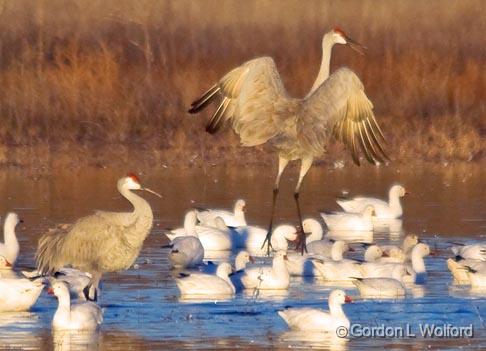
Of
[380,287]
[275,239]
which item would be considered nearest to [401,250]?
[275,239]

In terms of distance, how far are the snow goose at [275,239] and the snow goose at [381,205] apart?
7.85 ft

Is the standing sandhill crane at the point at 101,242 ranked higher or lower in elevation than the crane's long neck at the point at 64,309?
higher

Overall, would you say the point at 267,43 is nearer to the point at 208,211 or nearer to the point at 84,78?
the point at 84,78

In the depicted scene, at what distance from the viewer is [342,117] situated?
560 inches

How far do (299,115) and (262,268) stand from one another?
150 cm

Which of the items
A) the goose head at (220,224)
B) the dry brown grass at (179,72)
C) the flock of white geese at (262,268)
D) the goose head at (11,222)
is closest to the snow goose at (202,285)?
the flock of white geese at (262,268)

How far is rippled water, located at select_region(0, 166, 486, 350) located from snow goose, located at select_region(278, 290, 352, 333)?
10 centimetres

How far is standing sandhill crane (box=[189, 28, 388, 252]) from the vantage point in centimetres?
1409

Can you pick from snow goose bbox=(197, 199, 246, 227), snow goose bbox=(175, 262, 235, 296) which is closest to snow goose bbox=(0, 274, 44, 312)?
snow goose bbox=(175, 262, 235, 296)

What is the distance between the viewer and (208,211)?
17328mm

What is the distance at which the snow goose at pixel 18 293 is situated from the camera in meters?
12.1

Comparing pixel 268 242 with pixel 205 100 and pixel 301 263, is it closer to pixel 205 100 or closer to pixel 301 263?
pixel 301 263

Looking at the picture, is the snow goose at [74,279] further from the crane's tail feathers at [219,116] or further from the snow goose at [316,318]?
the crane's tail feathers at [219,116]

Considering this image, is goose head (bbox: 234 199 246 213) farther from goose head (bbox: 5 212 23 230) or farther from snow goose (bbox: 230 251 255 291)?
goose head (bbox: 5 212 23 230)
